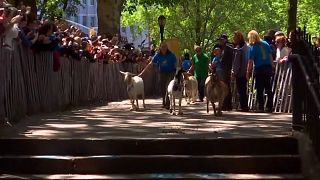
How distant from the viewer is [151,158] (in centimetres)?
816

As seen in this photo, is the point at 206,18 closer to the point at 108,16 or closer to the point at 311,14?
the point at 311,14

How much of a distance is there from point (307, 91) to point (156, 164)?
208cm

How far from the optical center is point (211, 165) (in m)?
8.08

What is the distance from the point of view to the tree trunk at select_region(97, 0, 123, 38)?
89.0 feet

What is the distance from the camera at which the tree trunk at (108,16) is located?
27.1m

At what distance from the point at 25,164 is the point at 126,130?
7.54ft

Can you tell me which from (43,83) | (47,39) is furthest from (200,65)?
(47,39)

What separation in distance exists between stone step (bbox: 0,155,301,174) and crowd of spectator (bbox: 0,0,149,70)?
2.92 m

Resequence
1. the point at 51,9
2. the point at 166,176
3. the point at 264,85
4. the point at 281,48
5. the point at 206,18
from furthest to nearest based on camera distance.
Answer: the point at 206,18 < the point at 51,9 < the point at 281,48 < the point at 264,85 < the point at 166,176

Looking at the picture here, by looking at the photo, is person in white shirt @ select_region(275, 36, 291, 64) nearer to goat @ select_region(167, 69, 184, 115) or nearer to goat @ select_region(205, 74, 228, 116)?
goat @ select_region(205, 74, 228, 116)

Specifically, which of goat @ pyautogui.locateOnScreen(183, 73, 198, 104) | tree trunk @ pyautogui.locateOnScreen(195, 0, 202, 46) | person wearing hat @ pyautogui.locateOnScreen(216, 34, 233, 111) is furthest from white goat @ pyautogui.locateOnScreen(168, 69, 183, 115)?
tree trunk @ pyautogui.locateOnScreen(195, 0, 202, 46)

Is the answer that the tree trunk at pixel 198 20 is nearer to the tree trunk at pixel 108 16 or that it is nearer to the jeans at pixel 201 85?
the tree trunk at pixel 108 16

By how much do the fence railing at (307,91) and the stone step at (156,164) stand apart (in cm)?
57

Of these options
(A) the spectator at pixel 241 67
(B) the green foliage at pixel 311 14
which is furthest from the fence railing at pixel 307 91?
(B) the green foliage at pixel 311 14
